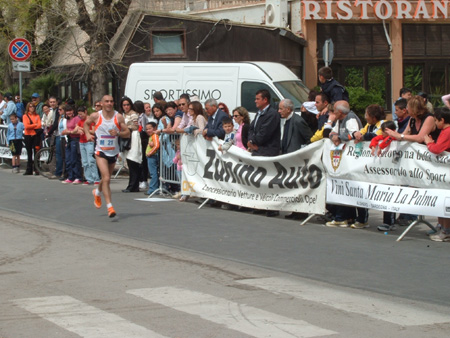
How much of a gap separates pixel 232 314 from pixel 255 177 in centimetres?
691

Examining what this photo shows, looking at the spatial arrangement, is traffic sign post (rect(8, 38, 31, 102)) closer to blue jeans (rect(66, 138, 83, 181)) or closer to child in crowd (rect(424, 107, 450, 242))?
blue jeans (rect(66, 138, 83, 181))

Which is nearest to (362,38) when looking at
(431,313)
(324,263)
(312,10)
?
(312,10)

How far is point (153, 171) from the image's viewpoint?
17219mm

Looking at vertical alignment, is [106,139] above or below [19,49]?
below

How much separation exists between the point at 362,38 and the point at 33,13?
12.1m

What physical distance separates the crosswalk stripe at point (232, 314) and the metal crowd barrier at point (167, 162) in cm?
822

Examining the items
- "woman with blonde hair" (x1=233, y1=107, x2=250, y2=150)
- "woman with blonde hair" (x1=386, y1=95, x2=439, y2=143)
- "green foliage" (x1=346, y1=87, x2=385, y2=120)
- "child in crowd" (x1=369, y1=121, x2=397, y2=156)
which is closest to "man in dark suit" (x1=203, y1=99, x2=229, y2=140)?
"woman with blonde hair" (x1=233, y1=107, x2=250, y2=150)

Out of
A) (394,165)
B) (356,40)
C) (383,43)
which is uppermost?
(356,40)

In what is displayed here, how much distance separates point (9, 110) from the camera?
2450cm

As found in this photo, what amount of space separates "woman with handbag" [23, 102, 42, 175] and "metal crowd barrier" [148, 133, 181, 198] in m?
5.80

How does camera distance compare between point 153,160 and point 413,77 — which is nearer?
point 153,160

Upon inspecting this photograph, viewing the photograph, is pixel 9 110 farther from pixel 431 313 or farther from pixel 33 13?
pixel 431 313

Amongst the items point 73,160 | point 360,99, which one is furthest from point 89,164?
point 360,99

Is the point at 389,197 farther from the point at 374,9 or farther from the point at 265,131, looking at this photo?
the point at 374,9
